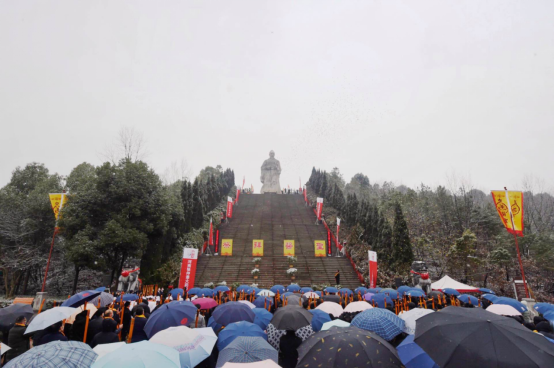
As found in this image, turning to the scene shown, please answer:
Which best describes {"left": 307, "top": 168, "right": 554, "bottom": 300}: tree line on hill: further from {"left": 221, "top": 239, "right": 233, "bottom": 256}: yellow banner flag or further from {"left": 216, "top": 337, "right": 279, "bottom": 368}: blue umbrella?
{"left": 216, "top": 337, "right": 279, "bottom": 368}: blue umbrella

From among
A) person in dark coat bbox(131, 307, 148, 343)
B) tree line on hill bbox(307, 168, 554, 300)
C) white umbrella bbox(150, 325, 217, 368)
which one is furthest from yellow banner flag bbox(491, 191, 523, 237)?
person in dark coat bbox(131, 307, 148, 343)

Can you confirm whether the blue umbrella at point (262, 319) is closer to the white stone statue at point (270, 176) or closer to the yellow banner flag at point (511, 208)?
the yellow banner flag at point (511, 208)

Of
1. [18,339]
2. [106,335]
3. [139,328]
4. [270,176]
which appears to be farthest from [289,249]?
[270,176]

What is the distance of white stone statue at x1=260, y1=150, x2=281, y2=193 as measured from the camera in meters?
53.0

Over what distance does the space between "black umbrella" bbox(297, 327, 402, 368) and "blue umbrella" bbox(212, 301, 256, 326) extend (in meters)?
Result: 2.82

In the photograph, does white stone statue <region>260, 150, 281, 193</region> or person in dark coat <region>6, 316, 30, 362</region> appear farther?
white stone statue <region>260, 150, 281, 193</region>

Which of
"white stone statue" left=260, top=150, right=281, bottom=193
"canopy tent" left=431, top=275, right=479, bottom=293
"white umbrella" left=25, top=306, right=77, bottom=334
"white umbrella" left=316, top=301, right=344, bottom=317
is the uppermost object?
"white stone statue" left=260, top=150, right=281, bottom=193

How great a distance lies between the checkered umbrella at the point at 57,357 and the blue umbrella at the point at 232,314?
3328 mm

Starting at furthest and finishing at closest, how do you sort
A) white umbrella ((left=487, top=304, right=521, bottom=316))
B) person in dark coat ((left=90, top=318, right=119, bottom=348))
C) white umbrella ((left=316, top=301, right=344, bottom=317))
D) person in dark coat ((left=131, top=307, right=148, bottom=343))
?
white umbrella ((left=316, top=301, right=344, bottom=317)), white umbrella ((left=487, top=304, right=521, bottom=316)), person in dark coat ((left=131, top=307, right=148, bottom=343)), person in dark coat ((left=90, top=318, right=119, bottom=348))

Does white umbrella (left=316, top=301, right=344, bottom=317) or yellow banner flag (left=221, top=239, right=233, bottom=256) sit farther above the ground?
yellow banner flag (left=221, top=239, right=233, bottom=256)

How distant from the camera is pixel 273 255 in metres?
22.0

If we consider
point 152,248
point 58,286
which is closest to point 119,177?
point 152,248

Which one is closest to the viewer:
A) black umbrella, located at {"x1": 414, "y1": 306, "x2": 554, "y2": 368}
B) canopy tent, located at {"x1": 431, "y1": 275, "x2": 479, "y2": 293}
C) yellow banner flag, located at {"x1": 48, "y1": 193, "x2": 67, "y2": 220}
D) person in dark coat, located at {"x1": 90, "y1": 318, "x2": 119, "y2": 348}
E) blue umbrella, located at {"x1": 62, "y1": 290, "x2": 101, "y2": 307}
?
black umbrella, located at {"x1": 414, "y1": 306, "x2": 554, "y2": 368}

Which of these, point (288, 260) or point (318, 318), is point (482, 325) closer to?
point (318, 318)
